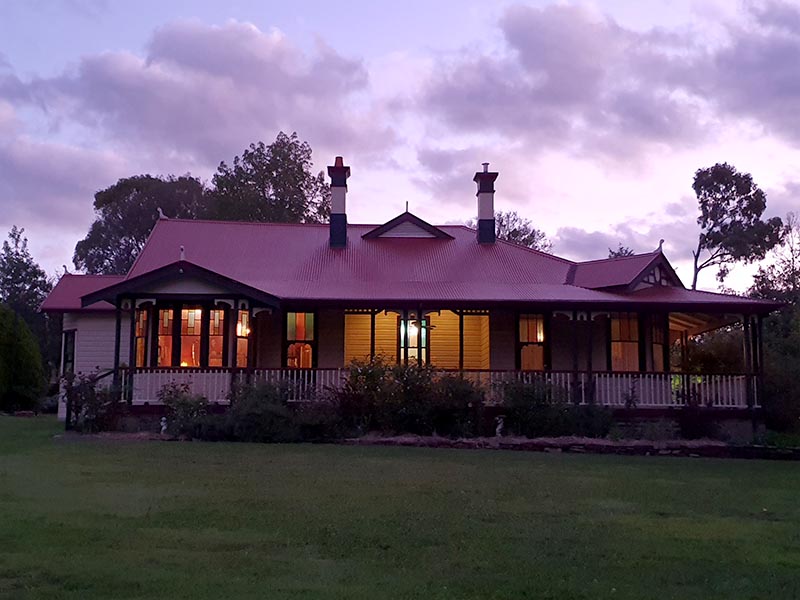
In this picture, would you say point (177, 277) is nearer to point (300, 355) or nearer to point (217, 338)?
point (217, 338)

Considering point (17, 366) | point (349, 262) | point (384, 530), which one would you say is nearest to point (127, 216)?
point (17, 366)

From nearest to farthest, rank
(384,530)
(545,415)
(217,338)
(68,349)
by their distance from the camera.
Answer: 1. (384,530)
2. (545,415)
3. (217,338)
4. (68,349)

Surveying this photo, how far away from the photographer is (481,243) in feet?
89.0

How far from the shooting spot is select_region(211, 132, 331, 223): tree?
47.3m

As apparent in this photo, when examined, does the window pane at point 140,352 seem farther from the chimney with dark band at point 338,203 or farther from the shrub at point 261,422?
the chimney with dark band at point 338,203

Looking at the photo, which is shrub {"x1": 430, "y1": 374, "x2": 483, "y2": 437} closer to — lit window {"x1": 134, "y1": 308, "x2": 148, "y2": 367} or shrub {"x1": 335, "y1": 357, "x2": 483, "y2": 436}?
shrub {"x1": 335, "y1": 357, "x2": 483, "y2": 436}

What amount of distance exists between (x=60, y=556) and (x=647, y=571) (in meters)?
4.63

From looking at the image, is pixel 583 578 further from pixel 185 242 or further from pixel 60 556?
pixel 185 242

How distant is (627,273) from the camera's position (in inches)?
904

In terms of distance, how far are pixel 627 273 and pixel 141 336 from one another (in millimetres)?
12372

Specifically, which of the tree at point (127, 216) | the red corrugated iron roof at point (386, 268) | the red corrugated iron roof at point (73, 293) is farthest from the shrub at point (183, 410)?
the tree at point (127, 216)

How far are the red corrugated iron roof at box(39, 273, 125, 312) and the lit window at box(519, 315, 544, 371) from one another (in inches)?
434

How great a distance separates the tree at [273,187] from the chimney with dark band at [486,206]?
2166 cm

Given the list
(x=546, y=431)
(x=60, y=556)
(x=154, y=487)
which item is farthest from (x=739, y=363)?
(x=60, y=556)
